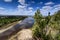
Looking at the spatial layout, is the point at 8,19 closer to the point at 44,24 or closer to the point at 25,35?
the point at 25,35

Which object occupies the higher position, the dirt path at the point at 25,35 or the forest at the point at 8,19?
the forest at the point at 8,19

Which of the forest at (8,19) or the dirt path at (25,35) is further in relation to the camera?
the forest at (8,19)

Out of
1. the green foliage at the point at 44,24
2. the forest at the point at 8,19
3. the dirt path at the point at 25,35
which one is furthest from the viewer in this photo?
the forest at the point at 8,19

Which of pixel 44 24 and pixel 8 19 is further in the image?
pixel 8 19

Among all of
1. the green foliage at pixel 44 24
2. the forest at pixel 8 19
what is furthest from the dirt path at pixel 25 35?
the forest at pixel 8 19

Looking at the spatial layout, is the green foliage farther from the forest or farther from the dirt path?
the forest

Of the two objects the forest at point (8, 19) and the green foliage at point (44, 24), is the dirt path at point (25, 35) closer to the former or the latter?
the green foliage at point (44, 24)

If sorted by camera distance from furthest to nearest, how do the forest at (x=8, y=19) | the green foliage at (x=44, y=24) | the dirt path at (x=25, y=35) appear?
→ the forest at (x=8, y=19) → the dirt path at (x=25, y=35) → the green foliage at (x=44, y=24)

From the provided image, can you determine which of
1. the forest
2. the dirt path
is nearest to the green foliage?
the dirt path

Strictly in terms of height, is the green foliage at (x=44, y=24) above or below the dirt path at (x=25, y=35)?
above

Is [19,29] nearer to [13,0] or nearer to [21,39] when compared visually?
[21,39]

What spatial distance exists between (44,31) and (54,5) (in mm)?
1276

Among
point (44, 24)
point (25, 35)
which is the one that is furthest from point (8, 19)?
point (44, 24)

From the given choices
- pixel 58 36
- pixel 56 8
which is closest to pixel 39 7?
pixel 56 8
